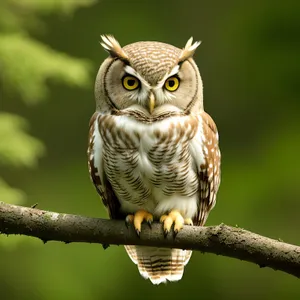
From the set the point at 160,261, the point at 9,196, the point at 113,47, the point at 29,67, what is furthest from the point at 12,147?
the point at 160,261

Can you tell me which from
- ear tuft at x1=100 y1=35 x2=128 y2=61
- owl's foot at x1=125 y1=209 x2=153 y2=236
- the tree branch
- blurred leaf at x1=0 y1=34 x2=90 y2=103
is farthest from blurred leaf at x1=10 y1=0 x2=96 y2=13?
the tree branch

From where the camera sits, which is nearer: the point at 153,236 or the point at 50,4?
the point at 153,236

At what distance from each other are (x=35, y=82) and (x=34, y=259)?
3056mm

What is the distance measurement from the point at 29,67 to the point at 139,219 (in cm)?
106

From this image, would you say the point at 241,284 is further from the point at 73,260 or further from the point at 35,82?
the point at 35,82

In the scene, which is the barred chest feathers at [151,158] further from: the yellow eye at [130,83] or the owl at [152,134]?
Result: the yellow eye at [130,83]

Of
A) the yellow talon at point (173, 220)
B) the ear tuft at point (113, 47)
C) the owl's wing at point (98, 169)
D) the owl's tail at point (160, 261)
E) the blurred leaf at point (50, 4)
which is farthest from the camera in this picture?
the blurred leaf at point (50, 4)

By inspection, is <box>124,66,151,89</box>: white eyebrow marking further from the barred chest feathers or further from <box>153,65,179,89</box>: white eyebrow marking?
the barred chest feathers

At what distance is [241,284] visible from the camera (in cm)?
780

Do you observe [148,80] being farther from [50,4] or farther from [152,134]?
[50,4]

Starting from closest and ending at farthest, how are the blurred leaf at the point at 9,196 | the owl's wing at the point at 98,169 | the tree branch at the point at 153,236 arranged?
1. the tree branch at the point at 153,236
2. the owl's wing at the point at 98,169
3. the blurred leaf at the point at 9,196

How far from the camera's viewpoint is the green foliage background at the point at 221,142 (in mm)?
7176

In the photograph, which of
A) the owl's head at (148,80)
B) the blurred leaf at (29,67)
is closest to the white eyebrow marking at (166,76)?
the owl's head at (148,80)

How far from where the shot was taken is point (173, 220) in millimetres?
3641
